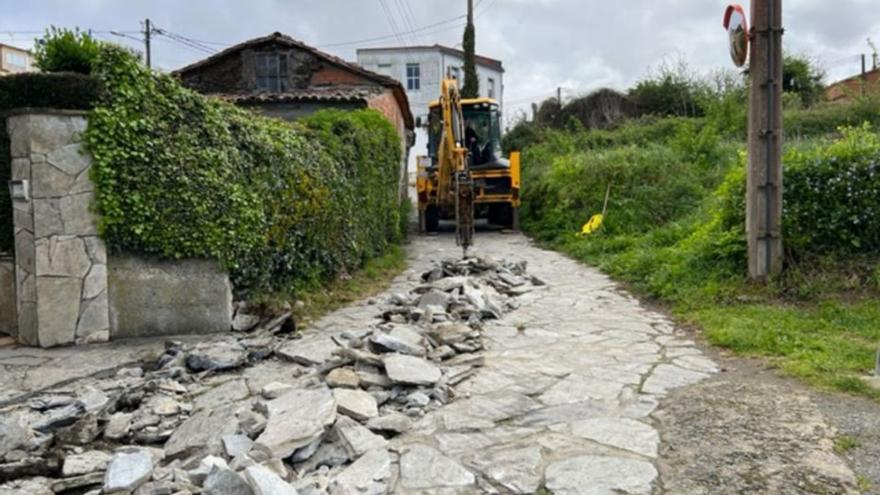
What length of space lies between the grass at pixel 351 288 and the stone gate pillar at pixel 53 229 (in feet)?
6.73

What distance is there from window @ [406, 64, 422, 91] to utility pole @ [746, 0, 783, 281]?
37507 mm

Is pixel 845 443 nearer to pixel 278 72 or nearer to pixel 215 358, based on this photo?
pixel 215 358

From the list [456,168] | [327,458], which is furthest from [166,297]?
[456,168]

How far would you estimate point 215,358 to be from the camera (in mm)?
5172

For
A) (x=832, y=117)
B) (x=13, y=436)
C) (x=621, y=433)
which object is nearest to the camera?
(x=621, y=433)

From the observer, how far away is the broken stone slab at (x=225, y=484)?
2.75 m

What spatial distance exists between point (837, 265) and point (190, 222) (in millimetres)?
6485

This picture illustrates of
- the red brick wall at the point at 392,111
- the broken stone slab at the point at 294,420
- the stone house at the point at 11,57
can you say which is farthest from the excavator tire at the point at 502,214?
the stone house at the point at 11,57

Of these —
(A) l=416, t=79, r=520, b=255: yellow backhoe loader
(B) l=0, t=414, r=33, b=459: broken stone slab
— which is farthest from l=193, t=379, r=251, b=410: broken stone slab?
(A) l=416, t=79, r=520, b=255: yellow backhoe loader

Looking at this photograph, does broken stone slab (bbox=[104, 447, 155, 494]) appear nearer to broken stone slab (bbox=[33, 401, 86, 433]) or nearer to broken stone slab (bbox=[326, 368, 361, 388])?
broken stone slab (bbox=[33, 401, 86, 433])

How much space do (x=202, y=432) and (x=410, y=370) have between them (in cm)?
134

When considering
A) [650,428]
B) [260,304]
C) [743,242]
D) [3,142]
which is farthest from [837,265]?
[3,142]

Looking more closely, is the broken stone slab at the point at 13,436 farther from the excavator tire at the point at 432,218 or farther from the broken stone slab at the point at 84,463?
the excavator tire at the point at 432,218

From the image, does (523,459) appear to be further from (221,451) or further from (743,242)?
(743,242)
